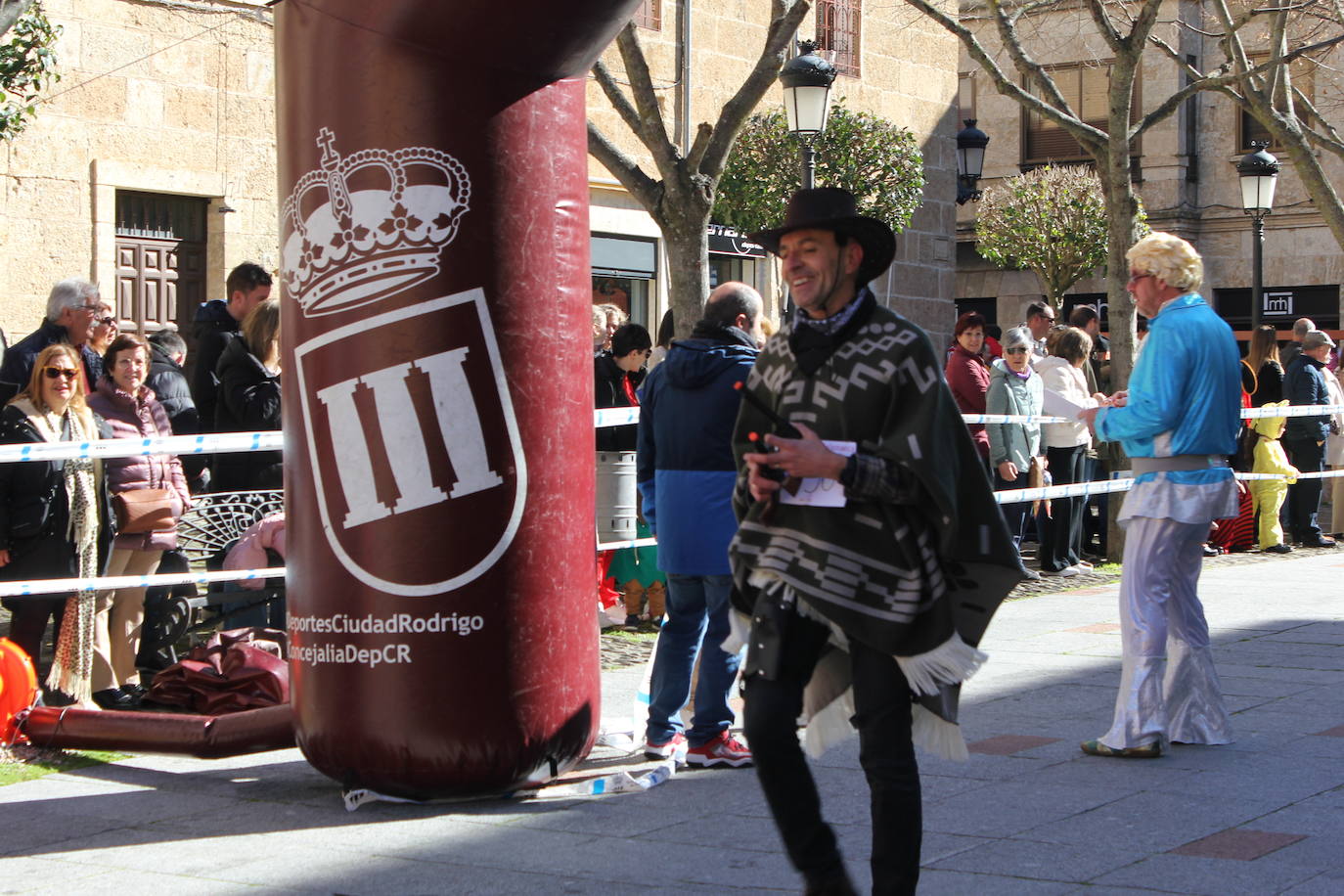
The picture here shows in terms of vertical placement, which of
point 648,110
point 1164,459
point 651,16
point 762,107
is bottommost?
point 1164,459

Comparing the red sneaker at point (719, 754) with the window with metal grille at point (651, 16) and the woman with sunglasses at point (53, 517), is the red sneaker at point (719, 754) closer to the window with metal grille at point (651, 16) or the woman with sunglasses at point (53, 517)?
the woman with sunglasses at point (53, 517)

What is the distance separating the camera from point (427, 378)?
222 inches

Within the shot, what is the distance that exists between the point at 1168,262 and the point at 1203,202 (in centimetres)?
3224

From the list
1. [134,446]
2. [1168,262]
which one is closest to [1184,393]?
[1168,262]

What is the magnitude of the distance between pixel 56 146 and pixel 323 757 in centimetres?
1001

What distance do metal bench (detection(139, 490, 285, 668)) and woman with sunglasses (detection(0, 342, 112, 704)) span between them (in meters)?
0.73

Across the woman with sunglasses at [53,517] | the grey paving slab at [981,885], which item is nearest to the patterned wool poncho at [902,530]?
the grey paving slab at [981,885]

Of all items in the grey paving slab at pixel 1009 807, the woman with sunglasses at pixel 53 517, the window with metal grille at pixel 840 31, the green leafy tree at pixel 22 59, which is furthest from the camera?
the window with metal grille at pixel 840 31

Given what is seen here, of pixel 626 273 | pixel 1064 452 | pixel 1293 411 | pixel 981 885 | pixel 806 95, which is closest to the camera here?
pixel 981 885

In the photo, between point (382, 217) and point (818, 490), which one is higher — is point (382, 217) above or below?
above

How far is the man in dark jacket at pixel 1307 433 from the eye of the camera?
1564cm

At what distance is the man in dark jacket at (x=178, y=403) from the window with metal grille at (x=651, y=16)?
35.8 ft

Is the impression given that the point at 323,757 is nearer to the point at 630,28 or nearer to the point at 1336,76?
the point at 630,28

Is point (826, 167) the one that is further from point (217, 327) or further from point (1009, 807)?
point (1009, 807)
